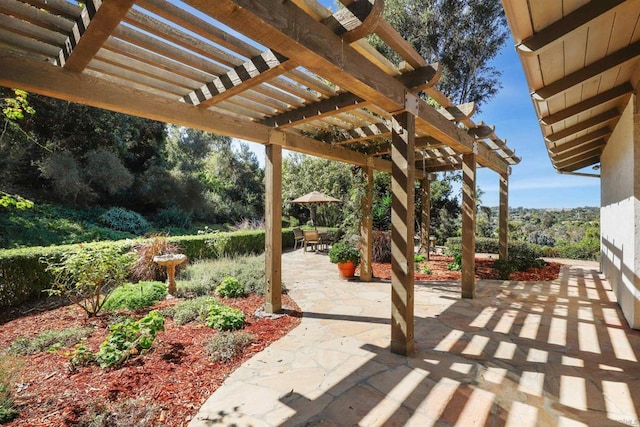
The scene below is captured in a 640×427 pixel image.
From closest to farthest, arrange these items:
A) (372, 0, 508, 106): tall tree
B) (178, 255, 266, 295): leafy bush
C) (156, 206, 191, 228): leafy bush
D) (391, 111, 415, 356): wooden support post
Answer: (391, 111, 415, 356): wooden support post, (178, 255, 266, 295): leafy bush, (372, 0, 508, 106): tall tree, (156, 206, 191, 228): leafy bush

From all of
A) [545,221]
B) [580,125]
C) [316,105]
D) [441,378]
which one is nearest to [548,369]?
[441,378]

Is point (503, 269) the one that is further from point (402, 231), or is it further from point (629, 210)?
point (402, 231)

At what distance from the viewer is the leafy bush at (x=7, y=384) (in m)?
2.02

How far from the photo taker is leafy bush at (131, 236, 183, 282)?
234 inches

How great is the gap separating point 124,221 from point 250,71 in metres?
11.2

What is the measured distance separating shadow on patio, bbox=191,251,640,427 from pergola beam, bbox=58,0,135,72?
255 centimetres

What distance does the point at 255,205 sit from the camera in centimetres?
1791

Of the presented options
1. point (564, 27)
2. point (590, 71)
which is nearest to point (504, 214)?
point (590, 71)

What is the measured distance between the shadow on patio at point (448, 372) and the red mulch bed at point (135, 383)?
0.71 ft

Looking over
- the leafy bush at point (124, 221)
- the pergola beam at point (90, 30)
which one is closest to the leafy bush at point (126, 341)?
the pergola beam at point (90, 30)

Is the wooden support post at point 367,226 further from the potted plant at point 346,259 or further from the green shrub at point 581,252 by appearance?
the green shrub at point 581,252

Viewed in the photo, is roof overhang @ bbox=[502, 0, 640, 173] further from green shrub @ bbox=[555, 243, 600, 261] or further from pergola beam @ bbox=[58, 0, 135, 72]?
green shrub @ bbox=[555, 243, 600, 261]

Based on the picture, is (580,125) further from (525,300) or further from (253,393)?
→ (253,393)

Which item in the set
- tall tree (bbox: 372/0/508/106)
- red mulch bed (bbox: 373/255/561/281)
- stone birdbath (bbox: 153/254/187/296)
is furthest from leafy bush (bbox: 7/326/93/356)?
tall tree (bbox: 372/0/508/106)
